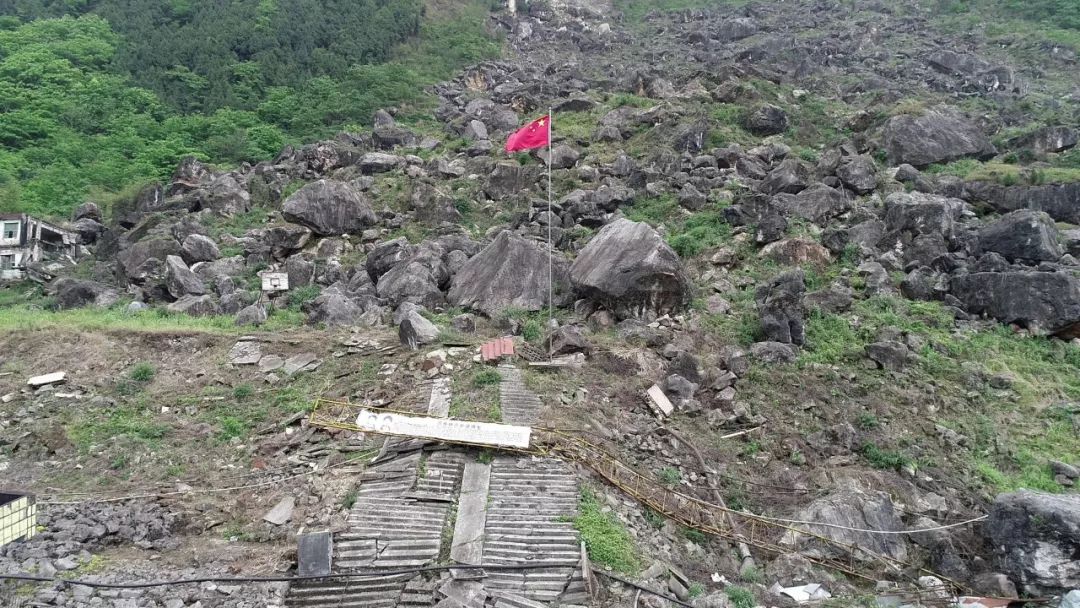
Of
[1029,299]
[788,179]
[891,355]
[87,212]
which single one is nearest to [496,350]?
[891,355]

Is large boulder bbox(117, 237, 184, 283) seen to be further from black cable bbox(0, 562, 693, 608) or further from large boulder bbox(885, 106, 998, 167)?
large boulder bbox(885, 106, 998, 167)

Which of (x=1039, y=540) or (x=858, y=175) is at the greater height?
(x=858, y=175)

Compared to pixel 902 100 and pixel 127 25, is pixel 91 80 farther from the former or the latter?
pixel 902 100

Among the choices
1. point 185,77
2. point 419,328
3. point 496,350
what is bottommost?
point 419,328

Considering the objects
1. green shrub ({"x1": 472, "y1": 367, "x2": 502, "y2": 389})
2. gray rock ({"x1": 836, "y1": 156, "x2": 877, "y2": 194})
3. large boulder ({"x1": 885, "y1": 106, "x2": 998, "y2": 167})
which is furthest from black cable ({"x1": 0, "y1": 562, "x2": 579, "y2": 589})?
large boulder ({"x1": 885, "y1": 106, "x2": 998, "y2": 167})

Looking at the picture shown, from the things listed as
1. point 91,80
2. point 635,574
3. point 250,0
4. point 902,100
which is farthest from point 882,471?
point 250,0

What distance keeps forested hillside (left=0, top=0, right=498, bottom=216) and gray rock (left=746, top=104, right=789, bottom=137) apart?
21076mm

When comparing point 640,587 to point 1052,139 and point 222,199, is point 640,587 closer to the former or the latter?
point 222,199

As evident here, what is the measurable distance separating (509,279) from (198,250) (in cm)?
1188

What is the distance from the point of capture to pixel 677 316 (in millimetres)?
17000

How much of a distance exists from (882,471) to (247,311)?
51.6 feet

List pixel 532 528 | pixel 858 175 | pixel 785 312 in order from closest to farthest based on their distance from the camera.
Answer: pixel 532 528 < pixel 785 312 < pixel 858 175

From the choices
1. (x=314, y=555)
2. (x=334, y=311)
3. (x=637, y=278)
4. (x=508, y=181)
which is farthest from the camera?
(x=508, y=181)

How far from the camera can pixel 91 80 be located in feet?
140
